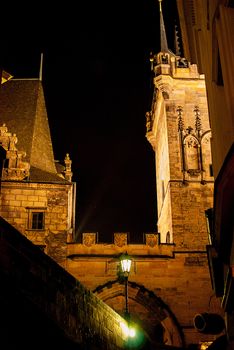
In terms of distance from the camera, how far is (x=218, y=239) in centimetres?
728

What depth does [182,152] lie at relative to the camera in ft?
67.2

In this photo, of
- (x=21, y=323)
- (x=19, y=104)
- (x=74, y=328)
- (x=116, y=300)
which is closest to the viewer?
(x=21, y=323)

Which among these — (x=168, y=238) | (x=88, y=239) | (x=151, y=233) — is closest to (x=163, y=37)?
(x=168, y=238)

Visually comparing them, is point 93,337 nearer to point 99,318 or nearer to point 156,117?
→ point 99,318

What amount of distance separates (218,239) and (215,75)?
97.3 inches

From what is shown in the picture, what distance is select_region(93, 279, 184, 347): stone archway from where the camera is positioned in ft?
55.6

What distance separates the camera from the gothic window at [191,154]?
20.2 meters

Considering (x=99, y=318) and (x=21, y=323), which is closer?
(x=21, y=323)

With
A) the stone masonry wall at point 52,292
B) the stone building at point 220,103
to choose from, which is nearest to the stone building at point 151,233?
the stone building at point 220,103

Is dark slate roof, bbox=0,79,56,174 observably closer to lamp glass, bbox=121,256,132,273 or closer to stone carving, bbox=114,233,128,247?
stone carving, bbox=114,233,128,247

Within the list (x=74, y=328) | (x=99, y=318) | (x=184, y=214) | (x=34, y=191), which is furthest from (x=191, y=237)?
(x=74, y=328)

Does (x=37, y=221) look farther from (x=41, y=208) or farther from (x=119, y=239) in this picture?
(x=119, y=239)

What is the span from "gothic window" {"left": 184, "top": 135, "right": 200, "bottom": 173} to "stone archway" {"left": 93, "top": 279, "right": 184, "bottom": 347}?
549 centimetres

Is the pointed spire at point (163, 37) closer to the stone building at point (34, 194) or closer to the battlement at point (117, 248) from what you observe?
the stone building at point (34, 194)
